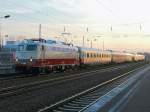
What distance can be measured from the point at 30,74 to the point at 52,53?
3.49 m

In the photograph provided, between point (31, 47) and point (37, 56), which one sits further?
point (31, 47)

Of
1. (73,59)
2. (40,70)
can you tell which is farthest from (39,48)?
(73,59)

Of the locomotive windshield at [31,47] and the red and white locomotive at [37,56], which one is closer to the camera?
the red and white locomotive at [37,56]

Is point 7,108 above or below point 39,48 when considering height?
below

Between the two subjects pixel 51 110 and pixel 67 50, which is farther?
pixel 67 50

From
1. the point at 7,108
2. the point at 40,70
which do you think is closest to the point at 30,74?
the point at 40,70

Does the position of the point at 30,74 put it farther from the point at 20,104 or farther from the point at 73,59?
the point at 20,104

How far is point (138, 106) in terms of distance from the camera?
16.1 meters

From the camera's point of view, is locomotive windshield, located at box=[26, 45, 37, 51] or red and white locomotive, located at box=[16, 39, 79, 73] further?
locomotive windshield, located at box=[26, 45, 37, 51]

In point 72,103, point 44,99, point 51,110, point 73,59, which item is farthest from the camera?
point 73,59

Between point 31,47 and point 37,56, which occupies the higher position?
point 31,47

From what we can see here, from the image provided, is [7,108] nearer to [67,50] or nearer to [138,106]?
[138,106]

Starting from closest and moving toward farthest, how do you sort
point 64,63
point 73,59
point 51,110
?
point 51,110 < point 64,63 < point 73,59

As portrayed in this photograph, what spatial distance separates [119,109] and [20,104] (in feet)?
13.6
